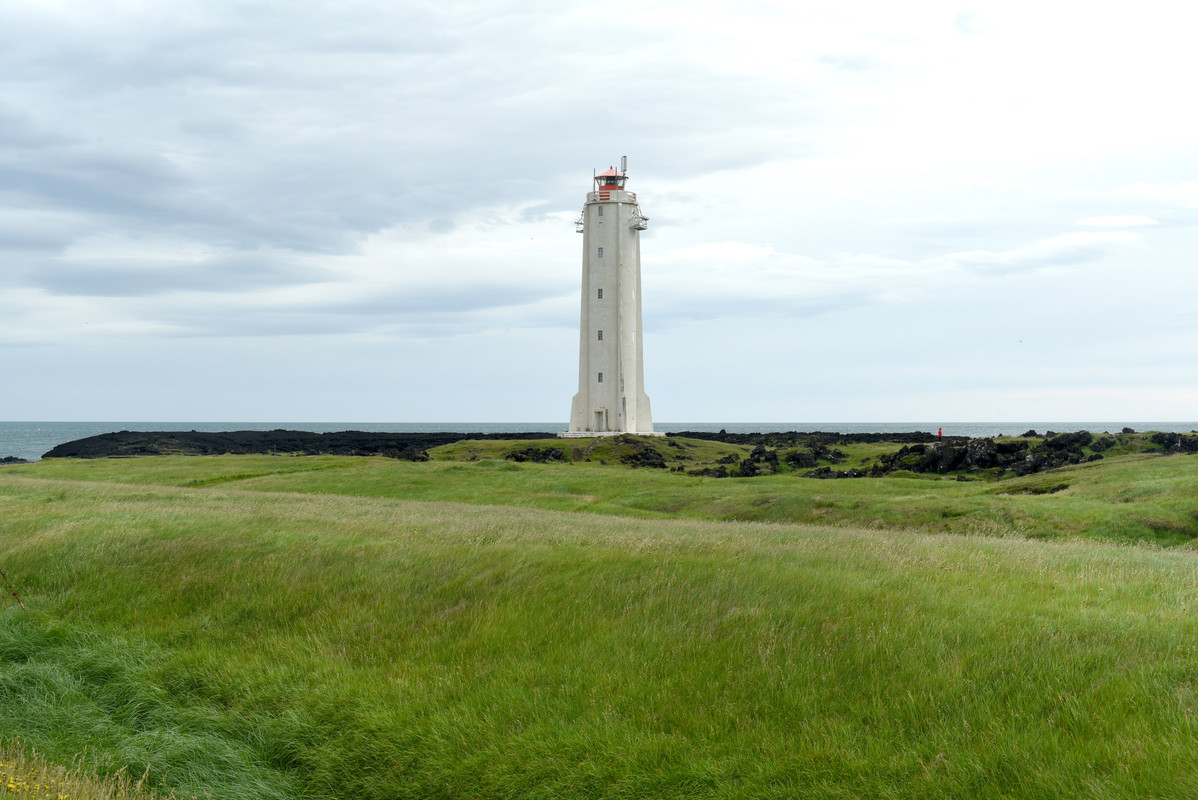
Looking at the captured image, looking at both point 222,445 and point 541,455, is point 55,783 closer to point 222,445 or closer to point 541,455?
point 541,455

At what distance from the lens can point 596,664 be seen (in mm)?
10797

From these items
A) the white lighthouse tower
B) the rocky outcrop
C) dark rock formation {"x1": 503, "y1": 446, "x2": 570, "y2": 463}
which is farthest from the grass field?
the white lighthouse tower

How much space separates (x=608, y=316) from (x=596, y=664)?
231 feet

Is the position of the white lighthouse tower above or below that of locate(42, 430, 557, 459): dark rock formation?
above

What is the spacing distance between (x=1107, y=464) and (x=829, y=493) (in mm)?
16967

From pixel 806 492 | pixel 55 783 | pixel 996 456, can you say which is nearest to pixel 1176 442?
pixel 996 456

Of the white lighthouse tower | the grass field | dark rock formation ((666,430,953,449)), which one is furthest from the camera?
dark rock formation ((666,430,953,449))

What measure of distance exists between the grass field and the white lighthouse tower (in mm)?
61240

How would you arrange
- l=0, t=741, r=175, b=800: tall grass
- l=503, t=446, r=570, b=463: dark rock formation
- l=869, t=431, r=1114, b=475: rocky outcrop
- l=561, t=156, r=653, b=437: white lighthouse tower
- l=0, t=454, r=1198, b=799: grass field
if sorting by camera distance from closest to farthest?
1. l=0, t=741, r=175, b=800: tall grass
2. l=0, t=454, r=1198, b=799: grass field
3. l=869, t=431, r=1114, b=475: rocky outcrop
4. l=503, t=446, r=570, b=463: dark rock formation
5. l=561, t=156, r=653, b=437: white lighthouse tower

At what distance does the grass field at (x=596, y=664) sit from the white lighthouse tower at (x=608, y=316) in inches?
2411

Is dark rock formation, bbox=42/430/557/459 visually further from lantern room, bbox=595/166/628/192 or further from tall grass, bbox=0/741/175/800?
tall grass, bbox=0/741/175/800

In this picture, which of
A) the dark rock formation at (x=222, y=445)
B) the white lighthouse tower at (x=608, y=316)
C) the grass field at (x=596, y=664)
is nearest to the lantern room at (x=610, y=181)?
the white lighthouse tower at (x=608, y=316)

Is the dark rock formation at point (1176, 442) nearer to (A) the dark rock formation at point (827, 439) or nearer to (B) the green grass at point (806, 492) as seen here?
(B) the green grass at point (806, 492)

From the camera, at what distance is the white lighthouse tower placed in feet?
262
